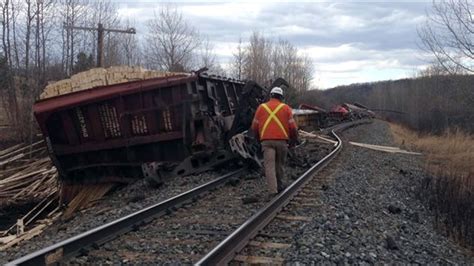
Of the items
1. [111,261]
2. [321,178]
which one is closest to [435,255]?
[111,261]

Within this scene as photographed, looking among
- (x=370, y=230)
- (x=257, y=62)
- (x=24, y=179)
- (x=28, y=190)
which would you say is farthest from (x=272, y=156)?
(x=257, y=62)

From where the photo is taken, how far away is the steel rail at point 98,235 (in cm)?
491

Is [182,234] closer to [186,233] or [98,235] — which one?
[186,233]

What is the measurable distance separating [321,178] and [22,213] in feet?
27.5

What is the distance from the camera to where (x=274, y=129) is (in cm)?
908

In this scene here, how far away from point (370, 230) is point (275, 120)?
265cm

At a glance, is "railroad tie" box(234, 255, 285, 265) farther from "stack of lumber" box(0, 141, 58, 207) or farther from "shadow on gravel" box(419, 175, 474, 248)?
"stack of lumber" box(0, 141, 58, 207)

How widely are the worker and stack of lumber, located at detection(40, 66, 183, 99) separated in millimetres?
4015

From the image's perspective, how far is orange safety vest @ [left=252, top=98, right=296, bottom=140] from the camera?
9008 millimetres

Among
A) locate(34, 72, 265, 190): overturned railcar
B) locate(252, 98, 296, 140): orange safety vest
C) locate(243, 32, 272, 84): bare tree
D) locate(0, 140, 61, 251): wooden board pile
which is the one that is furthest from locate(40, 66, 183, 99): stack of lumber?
locate(243, 32, 272, 84): bare tree

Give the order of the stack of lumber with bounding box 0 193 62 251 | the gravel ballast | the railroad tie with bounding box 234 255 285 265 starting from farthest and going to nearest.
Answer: the stack of lumber with bounding box 0 193 62 251, the gravel ballast, the railroad tie with bounding box 234 255 285 265

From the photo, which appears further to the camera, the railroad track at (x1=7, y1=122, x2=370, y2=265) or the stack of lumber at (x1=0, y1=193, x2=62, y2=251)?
the stack of lumber at (x1=0, y1=193, x2=62, y2=251)

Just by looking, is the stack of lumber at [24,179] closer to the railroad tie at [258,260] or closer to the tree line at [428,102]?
the railroad tie at [258,260]

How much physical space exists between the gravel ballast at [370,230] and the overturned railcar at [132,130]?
318 centimetres
